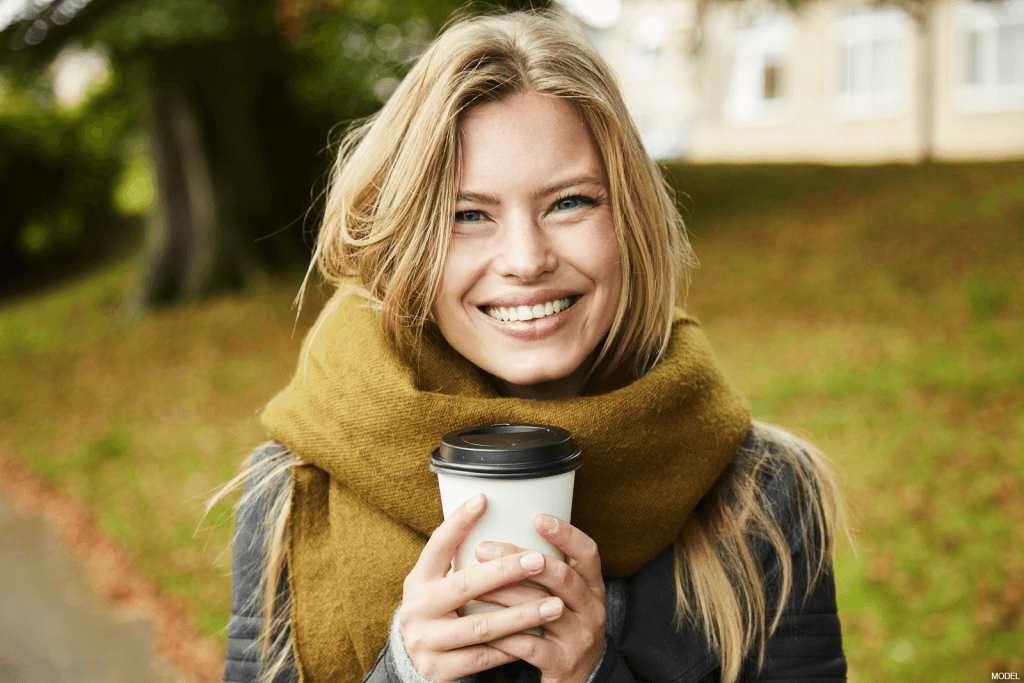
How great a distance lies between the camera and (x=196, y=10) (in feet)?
31.8

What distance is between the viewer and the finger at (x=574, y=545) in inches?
49.9

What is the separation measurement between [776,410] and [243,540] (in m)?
5.91

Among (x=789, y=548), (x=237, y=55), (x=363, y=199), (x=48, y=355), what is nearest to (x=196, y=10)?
(x=237, y=55)

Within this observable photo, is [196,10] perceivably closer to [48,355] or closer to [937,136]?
[48,355]

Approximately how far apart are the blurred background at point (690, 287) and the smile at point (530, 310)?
635 millimetres

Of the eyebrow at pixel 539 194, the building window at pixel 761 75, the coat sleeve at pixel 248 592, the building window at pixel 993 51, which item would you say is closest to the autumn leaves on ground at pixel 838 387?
the coat sleeve at pixel 248 592

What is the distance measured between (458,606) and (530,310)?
0.59 metres

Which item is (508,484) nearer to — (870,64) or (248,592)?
(248,592)

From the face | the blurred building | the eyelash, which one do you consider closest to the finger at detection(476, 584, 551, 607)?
the face

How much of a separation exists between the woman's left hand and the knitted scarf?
320 millimetres

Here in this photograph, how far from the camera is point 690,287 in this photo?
10.7 metres

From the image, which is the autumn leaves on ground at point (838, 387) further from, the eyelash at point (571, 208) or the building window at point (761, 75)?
the building window at point (761, 75)

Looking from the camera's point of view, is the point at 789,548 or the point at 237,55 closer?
the point at 789,548

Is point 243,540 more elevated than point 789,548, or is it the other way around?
point 243,540
